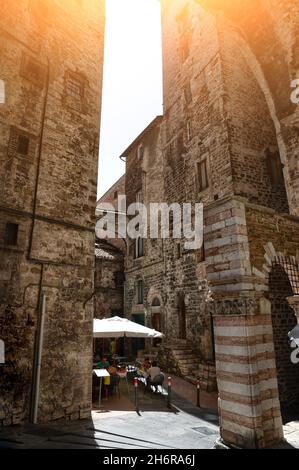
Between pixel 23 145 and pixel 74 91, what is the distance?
9.32 ft

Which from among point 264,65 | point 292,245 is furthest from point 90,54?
point 292,245

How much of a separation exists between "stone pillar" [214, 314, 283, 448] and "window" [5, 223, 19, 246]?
213 inches

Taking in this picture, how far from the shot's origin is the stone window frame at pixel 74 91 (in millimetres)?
9234

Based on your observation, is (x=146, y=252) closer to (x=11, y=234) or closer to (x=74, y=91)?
(x=74, y=91)

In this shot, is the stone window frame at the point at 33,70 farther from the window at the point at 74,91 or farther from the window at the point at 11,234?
the window at the point at 11,234

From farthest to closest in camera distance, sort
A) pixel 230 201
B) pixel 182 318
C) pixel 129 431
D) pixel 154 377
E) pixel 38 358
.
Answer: pixel 182 318
pixel 154 377
pixel 38 358
pixel 129 431
pixel 230 201

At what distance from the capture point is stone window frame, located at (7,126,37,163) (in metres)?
7.76

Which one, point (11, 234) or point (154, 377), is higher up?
point (11, 234)

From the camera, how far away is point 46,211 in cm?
799

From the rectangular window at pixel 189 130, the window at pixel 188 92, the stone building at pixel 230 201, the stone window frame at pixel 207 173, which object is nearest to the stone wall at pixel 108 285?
the stone building at pixel 230 201

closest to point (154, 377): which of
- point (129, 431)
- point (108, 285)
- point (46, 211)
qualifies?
point (129, 431)

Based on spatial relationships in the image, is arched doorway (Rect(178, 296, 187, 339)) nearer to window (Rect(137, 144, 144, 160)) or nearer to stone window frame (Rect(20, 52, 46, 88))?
window (Rect(137, 144, 144, 160))

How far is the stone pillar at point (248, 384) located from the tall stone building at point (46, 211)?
4017 mm

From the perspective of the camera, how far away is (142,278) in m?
19.0
